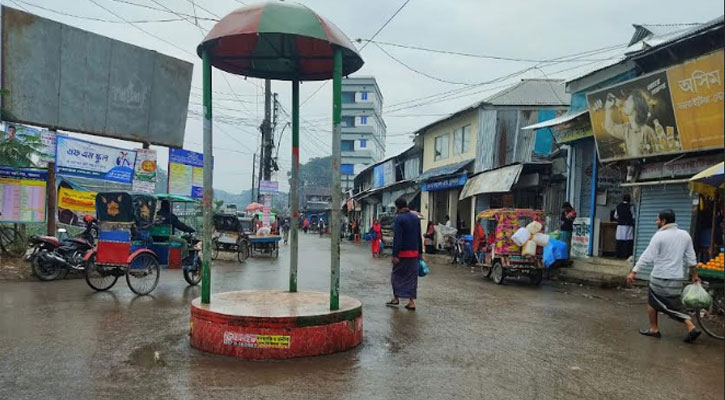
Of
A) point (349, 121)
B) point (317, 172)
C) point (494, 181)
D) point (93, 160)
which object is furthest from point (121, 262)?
point (317, 172)

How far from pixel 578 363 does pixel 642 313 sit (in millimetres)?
4471

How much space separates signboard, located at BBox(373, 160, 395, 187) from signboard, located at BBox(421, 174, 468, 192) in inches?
307

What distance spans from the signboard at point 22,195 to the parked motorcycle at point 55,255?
226cm

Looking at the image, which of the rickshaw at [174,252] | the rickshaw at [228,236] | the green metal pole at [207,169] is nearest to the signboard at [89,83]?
the rickshaw at [228,236]

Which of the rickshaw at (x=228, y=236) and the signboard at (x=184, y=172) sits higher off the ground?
the signboard at (x=184, y=172)

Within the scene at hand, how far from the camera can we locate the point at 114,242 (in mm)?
10391

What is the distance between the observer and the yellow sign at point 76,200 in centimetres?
1551

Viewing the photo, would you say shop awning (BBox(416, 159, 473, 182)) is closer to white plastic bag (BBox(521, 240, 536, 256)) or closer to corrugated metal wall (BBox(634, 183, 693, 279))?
corrugated metal wall (BBox(634, 183, 693, 279))

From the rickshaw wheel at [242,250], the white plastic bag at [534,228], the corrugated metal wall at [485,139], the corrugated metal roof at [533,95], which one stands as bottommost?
the rickshaw wheel at [242,250]

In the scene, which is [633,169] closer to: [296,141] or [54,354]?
[296,141]

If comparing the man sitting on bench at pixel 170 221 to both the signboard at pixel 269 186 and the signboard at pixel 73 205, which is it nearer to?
the signboard at pixel 73 205

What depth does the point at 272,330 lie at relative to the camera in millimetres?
5816

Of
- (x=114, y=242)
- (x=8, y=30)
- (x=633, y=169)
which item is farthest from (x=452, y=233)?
(x=8, y=30)

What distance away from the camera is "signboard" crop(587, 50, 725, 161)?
1040 centimetres
